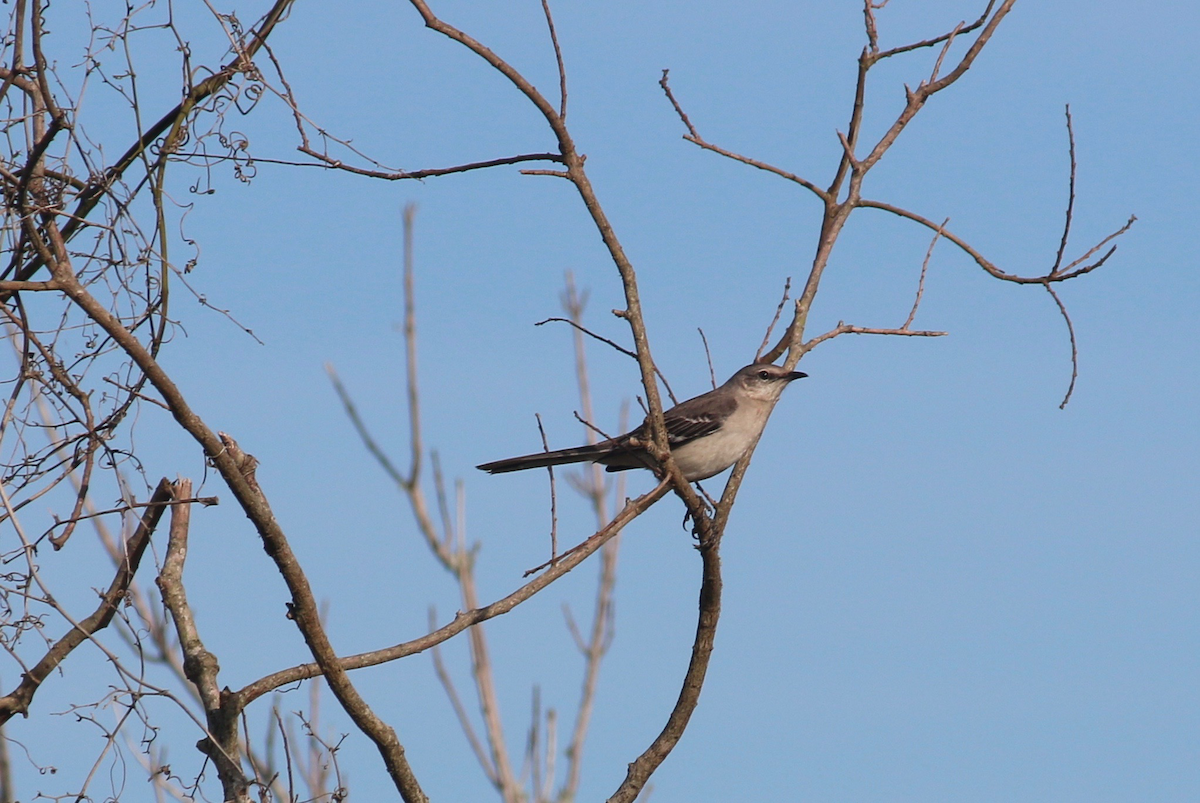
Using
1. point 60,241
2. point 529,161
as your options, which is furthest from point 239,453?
point 529,161

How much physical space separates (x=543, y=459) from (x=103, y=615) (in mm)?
3740

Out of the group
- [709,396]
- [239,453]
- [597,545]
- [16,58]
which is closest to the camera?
[239,453]

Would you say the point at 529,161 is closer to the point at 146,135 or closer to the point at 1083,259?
the point at 146,135

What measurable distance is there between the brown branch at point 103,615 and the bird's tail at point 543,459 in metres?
3.52

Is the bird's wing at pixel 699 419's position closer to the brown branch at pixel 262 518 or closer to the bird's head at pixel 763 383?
the bird's head at pixel 763 383

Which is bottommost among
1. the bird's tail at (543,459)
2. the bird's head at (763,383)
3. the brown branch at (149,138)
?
the brown branch at (149,138)

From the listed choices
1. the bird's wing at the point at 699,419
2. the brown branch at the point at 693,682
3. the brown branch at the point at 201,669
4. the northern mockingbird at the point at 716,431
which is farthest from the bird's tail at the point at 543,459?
the brown branch at the point at 201,669

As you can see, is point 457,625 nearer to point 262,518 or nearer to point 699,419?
point 262,518

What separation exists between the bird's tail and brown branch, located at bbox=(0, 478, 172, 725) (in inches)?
139

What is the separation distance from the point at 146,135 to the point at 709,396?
5.57 m

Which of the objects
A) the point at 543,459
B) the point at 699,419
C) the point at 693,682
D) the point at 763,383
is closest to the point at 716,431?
the point at 699,419

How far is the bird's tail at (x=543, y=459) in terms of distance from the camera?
787 centimetres

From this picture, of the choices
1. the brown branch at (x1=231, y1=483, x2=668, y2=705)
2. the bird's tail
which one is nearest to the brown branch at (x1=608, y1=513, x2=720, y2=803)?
the brown branch at (x1=231, y1=483, x2=668, y2=705)

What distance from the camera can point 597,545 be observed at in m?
4.43
